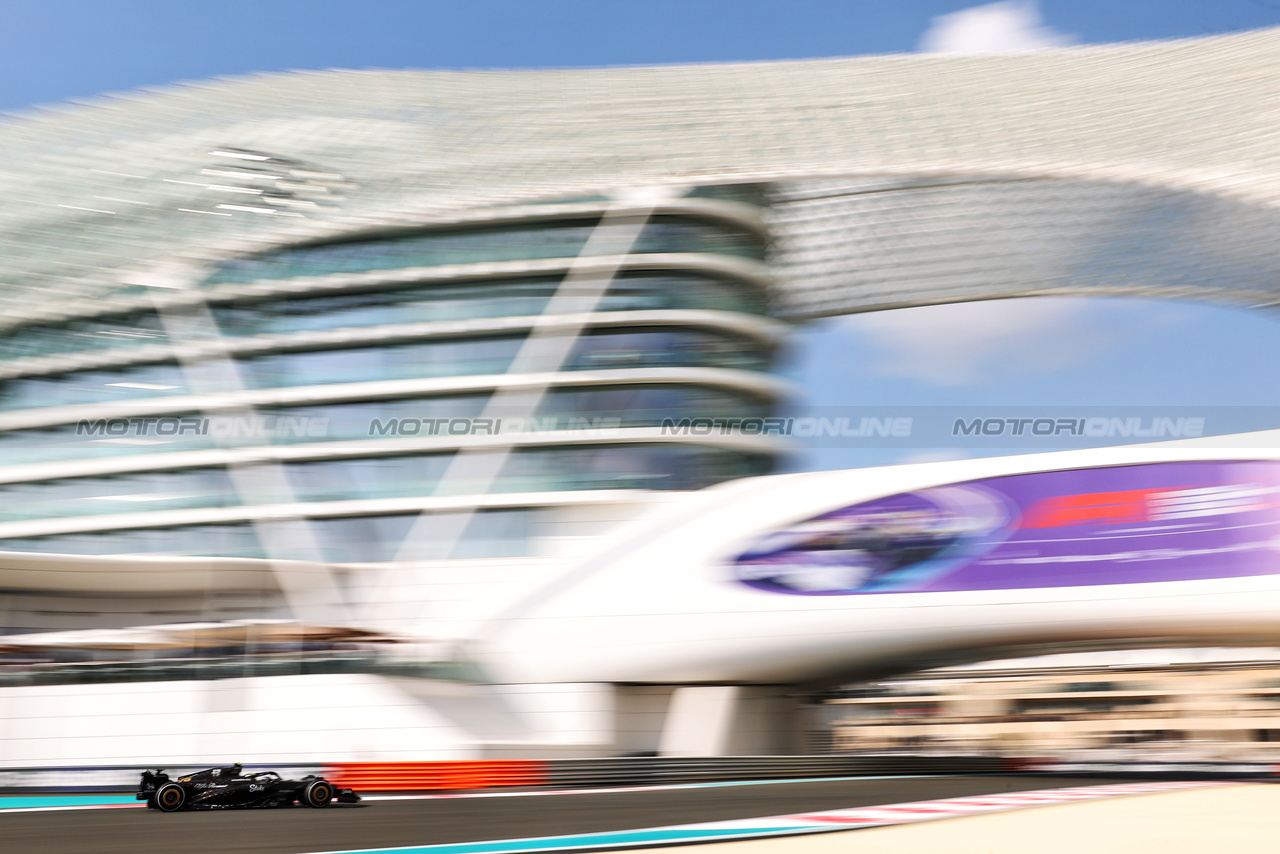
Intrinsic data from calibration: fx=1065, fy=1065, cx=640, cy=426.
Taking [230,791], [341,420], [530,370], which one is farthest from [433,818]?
[341,420]

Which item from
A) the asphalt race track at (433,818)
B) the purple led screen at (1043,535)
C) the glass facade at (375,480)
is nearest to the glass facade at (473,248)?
the glass facade at (375,480)

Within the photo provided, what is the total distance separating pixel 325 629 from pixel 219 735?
9.93 feet

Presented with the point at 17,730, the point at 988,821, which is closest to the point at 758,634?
the point at 988,821

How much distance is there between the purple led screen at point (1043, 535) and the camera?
1834 centimetres

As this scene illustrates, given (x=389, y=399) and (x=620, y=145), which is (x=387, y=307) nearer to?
(x=389, y=399)

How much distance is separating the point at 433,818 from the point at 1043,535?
1202 centimetres

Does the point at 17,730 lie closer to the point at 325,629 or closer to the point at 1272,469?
the point at 325,629

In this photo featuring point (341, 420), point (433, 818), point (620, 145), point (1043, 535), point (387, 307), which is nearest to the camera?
point (433, 818)

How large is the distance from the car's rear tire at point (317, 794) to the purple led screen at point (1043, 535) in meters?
8.68

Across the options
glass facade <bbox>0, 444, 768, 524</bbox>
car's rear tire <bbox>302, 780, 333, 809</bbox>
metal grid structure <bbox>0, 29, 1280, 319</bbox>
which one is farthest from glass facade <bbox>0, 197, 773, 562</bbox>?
car's rear tire <bbox>302, 780, 333, 809</bbox>

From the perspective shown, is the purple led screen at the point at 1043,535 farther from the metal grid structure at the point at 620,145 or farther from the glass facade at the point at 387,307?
the glass facade at the point at 387,307

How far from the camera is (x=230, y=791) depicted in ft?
46.4

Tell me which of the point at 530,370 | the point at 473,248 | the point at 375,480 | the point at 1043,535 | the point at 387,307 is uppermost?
the point at 473,248

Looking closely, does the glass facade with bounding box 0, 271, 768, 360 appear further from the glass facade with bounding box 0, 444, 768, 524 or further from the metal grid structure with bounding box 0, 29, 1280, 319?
the glass facade with bounding box 0, 444, 768, 524
